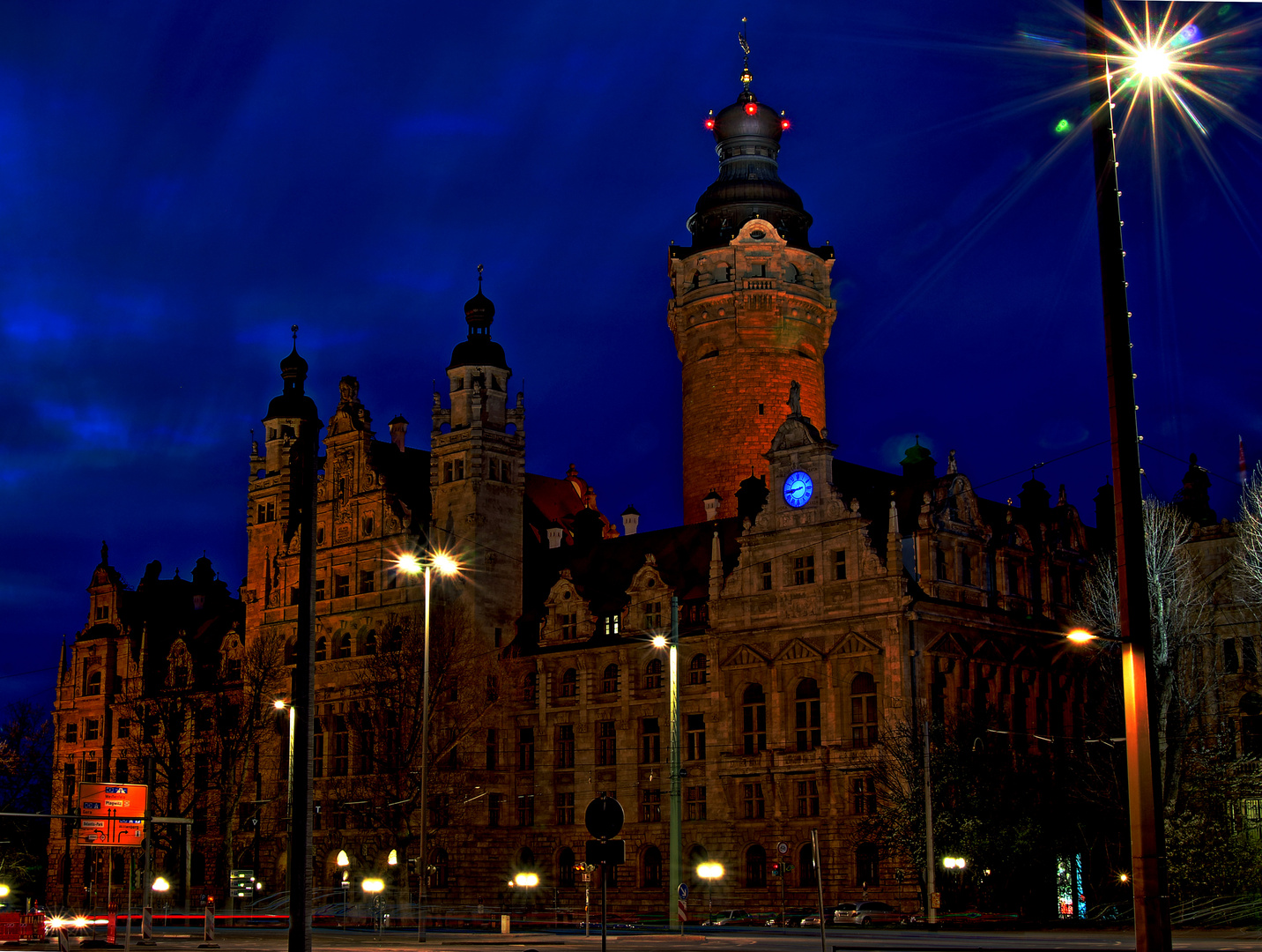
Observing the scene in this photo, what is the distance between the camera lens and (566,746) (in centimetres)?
8050

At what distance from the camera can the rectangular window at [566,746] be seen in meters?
80.1

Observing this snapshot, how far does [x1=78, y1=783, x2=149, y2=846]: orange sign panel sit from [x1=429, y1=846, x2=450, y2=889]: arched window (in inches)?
1908

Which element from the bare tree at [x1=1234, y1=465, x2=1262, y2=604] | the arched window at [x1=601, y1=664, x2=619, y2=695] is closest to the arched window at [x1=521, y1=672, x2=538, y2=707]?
the arched window at [x1=601, y1=664, x2=619, y2=695]

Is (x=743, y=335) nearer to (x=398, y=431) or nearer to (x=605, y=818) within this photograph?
(x=398, y=431)

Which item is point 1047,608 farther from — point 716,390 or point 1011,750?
point 716,390

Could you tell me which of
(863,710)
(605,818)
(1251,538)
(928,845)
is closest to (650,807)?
(863,710)

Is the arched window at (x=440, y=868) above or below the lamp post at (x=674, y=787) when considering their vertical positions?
below

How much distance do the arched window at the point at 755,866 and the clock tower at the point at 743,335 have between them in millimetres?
24168

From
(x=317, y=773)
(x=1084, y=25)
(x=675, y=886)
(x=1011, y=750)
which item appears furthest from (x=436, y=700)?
(x=1084, y=25)

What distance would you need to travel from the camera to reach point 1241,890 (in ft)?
180

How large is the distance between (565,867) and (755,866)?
1186 cm

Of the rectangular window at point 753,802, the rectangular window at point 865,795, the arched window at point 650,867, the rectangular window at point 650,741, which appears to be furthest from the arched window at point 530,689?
the rectangular window at point 865,795

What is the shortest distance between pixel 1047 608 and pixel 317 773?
1542 inches

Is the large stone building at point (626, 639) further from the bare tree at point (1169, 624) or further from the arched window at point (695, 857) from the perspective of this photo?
the bare tree at point (1169, 624)
